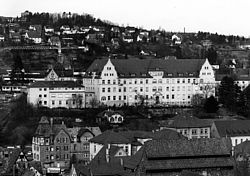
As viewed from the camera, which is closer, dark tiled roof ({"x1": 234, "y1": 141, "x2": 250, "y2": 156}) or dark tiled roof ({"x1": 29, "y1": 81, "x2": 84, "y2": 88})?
dark tiled roof ({"x1": 234, "y1": 141, "x2": 250, "y2": 156})

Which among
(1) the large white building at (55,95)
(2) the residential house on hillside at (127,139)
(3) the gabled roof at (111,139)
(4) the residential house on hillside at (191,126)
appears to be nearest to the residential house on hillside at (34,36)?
(1) the large white building at (55,95)

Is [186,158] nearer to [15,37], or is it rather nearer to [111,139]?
[111,139]

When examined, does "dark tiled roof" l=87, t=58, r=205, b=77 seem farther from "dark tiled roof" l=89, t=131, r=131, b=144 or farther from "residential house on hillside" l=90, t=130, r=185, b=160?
"dark tiled roof" l=89, t=131, r=131, b=144

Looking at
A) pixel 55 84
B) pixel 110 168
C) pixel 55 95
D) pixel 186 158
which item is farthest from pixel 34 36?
pixel 186 158

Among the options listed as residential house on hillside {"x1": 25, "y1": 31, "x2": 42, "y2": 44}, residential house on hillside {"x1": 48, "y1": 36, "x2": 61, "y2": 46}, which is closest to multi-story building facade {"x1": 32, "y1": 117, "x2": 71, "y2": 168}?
residential house on hillside {"x1": 48, "y1": 36, "x2": 61, "y2": 46}

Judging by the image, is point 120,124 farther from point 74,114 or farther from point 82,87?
point 82,87

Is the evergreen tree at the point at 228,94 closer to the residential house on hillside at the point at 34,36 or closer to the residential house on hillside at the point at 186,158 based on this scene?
the residential house on hillside at the point at 186,158

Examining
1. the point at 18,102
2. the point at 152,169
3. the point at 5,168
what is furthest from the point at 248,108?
the point at 152,169
